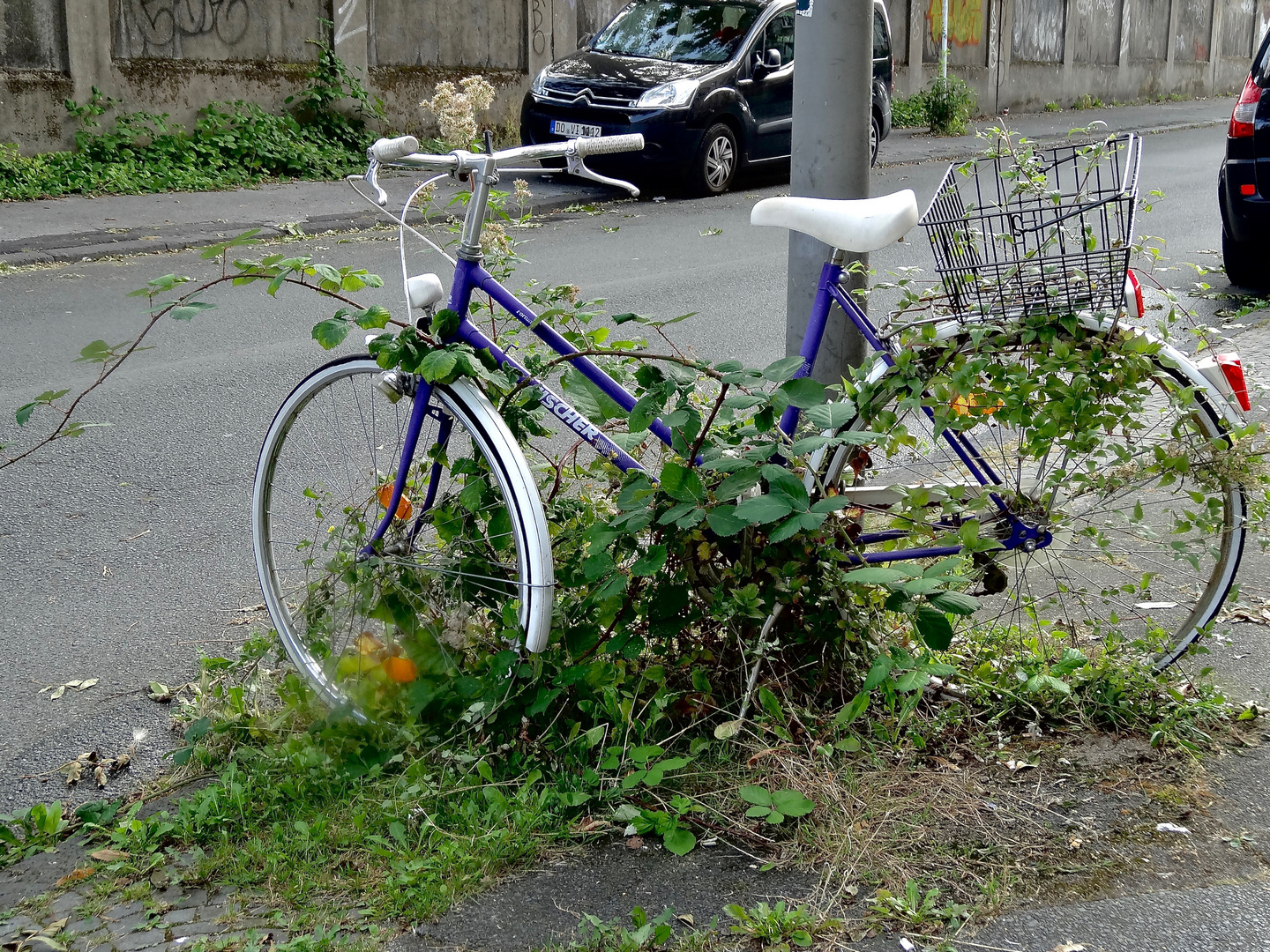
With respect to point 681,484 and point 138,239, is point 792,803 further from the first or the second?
point 138,239

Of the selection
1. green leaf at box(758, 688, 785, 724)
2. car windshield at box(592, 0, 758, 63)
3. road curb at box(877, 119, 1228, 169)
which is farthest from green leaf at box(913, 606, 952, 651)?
road curb at box(877, 119, 1228, 169)

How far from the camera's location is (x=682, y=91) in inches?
511

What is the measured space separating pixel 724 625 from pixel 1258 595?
1.93 meters

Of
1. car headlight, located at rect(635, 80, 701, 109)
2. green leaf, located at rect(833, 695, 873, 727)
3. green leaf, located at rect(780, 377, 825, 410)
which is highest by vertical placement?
car headlight, located at rect(635, 80, 701, 109)

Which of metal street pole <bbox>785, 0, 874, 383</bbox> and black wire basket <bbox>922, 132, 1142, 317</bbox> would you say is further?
metal street pole <bbox>785, 0, 874, 383</bbox>

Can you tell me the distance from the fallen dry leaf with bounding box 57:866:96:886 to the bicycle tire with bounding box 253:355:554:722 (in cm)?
69

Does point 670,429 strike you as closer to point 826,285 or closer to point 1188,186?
point 826,285

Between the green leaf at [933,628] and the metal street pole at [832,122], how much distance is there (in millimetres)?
1217

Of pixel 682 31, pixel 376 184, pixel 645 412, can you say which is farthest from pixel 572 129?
pixel 645 412

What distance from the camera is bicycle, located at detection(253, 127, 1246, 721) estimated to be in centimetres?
289

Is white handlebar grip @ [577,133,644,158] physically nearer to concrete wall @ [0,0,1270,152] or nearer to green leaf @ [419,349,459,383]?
green leaf @ [419,349,459,383]

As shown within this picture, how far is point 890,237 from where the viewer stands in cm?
288

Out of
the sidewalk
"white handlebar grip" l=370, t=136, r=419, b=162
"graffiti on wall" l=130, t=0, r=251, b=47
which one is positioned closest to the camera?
"white handlebar grip" l=370, t=136, r=419, b=162

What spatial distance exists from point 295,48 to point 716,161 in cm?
Answer: 530
